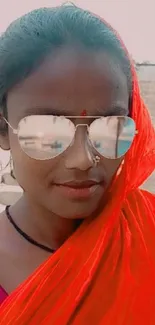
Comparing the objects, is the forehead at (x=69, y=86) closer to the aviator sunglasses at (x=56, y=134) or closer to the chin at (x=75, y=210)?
the aviator sunglasses at (x=56, y=134)

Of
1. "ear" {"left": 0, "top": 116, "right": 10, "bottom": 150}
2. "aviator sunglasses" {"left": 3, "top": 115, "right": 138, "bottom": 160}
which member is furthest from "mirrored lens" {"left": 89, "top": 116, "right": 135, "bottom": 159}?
"ear" {"left": 0, "top": 116, "right": 10, "bottom": 150}

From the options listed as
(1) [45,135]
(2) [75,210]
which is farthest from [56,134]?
(2) [75,210]

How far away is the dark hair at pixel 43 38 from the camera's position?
2.64ft

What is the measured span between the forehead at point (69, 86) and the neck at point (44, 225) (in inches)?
7.7

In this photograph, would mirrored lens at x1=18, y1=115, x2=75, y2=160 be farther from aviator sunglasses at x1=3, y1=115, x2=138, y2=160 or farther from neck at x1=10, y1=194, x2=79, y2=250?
neck at x1=10, y1=194, x2=79, y2=250

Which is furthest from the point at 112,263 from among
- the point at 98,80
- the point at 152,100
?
the point at 152,100

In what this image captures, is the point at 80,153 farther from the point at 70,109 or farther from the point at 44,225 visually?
the point at 44,225

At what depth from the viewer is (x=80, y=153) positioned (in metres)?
0.79

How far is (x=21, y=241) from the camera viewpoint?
0.93 metres

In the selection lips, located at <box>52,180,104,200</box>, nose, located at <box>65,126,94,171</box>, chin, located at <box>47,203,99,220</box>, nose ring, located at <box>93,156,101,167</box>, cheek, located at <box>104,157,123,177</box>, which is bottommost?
chin, located at <box>47,203,99,220</box>

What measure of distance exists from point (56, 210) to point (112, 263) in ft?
0.42

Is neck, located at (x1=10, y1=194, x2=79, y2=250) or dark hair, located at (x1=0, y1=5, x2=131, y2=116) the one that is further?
Result: neck, located at (x1=10, y1=194, x2=79, y2=250)

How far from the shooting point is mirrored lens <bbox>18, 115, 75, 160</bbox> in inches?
30.9

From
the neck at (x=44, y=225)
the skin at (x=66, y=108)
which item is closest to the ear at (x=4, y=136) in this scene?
the skin at (x=66, y=108)
